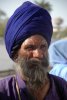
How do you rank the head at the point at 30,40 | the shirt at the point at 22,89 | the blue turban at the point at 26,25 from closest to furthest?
the shirt at the point at 22,89, the head at the point at 30,40, the blue turban at the point at 26,25

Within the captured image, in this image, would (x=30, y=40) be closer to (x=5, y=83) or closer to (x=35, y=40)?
(x=35, y=40)

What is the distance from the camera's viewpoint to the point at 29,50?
6.91 feet

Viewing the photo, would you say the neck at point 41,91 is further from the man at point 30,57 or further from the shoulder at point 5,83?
the shoulder at point 5,83

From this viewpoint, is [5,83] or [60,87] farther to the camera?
[60,87]

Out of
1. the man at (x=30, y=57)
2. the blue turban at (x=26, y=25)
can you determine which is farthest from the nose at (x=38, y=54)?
the blue turban at (x=26, y=25)

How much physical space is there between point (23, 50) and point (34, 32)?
5.4 inches

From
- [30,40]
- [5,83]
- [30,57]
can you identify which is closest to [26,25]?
[30,40]

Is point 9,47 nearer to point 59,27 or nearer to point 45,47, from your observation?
point 45,47

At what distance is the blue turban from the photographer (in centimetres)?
219

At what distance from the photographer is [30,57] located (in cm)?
209

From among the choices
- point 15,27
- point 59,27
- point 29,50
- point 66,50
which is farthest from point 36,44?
point 59,27

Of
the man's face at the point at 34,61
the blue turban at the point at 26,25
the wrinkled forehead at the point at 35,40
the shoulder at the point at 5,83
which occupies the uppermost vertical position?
the blue turban at the point at 26,25

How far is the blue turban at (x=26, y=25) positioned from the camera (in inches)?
86.4

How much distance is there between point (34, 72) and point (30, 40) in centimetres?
20
